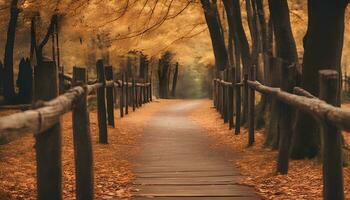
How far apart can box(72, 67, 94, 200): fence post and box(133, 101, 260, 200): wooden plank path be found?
3.09 ft

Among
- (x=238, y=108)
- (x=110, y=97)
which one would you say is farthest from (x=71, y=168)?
(x=238, y=108)

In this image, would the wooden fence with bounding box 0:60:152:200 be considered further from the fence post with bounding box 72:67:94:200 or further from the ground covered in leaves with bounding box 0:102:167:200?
the ground covered in leaves with bounding box 0:102:167:200

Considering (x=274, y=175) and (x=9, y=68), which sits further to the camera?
(x=9, y=68)

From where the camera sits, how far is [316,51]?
7.96 m

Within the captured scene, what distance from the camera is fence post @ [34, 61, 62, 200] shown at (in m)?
4.26

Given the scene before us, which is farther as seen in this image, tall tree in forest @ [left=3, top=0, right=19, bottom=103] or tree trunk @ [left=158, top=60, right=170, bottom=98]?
tree trunk @ [left=158, top=60, right=170, bottom=98]

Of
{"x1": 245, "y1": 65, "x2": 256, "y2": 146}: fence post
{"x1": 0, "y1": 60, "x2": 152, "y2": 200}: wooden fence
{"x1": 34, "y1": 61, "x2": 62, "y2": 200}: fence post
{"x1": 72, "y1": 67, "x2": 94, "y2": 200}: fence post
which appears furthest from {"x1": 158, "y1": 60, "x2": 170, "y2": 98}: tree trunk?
{"x1": 34, "y1": 61, "x2": 62, "y2": 200}: fence post

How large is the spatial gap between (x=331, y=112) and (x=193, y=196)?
263cm

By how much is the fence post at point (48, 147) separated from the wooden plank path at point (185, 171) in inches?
83.0

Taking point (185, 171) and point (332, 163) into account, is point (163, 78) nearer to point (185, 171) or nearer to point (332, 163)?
point (185, 171)

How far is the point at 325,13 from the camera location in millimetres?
7715

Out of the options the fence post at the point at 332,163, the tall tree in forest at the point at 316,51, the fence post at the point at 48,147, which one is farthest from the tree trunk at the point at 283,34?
the fence post at the point at 48,147

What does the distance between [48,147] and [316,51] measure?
16.5 feet

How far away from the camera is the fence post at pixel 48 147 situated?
14.0ft
